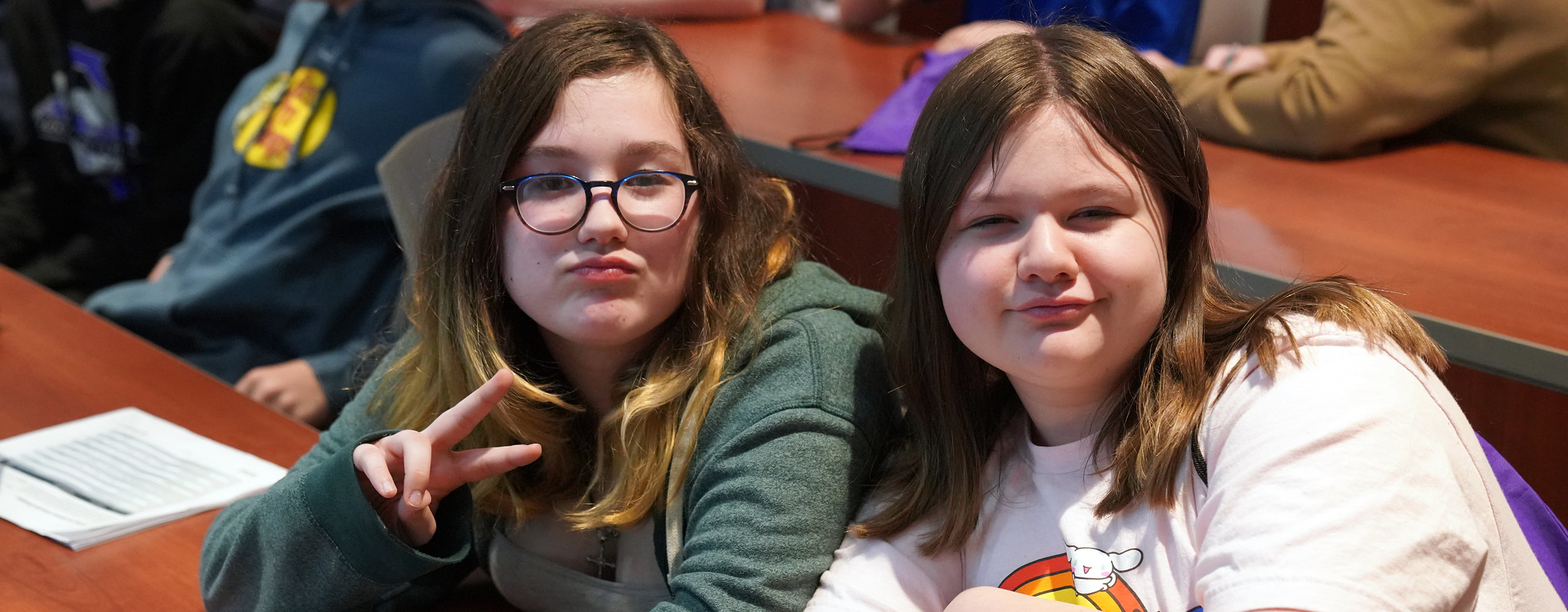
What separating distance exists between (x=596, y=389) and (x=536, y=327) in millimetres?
93

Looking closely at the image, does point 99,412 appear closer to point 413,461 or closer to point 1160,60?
point 413,461

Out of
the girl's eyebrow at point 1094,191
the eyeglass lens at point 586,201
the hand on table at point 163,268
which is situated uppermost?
the girl's eyebrow at point 1094,191

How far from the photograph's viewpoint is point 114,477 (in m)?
1.44

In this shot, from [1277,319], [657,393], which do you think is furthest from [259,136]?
[1277,319]

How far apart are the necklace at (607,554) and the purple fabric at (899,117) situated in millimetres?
753

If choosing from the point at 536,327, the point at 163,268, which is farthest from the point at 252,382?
the point at 536,327

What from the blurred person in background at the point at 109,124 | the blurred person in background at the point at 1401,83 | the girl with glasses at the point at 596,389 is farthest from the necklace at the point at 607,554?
the blurred person in background at the point at 109,124

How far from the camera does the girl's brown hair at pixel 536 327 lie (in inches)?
44.9

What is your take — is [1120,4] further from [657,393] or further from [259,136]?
[259,136]

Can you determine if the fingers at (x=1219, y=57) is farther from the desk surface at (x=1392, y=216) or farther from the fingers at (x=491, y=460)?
the fingers at (x=491, y=460)

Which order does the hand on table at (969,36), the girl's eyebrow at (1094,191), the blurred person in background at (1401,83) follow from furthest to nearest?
the hand on table at (969,36), the blurred person in background at (1401,83), the girl's eyebrow at (1094,191)

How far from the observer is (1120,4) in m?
2.22

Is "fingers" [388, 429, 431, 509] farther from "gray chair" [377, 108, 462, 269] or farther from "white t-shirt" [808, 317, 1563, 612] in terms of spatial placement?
"gray chair" [377, 108, 462, 269]

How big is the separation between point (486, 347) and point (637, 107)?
27cm
